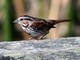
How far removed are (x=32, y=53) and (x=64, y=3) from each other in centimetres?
448

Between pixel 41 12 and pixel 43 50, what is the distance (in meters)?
3.81

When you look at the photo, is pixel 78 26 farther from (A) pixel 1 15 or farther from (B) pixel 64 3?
(A) pixel 1 15

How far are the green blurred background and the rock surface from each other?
2864 millimetres

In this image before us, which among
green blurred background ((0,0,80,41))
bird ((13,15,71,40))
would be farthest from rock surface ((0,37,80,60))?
green blurred background ((0,0,80,41))

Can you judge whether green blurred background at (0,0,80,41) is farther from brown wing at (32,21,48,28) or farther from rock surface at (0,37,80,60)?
rock surface at (0,37,80,60)

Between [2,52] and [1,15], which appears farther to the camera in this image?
[1,15]

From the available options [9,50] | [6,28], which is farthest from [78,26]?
[9,50]

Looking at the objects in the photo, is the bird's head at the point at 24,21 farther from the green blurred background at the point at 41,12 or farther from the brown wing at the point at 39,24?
the green blurred background at the point at 41,12

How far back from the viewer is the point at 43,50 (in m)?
2.78

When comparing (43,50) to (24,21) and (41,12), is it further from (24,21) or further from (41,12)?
(41,12)

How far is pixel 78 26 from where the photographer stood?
293 inches

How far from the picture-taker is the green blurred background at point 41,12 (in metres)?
6.11

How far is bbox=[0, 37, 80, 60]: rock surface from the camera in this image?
2.58 m

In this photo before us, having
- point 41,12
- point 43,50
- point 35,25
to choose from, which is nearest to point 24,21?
point 35,25
